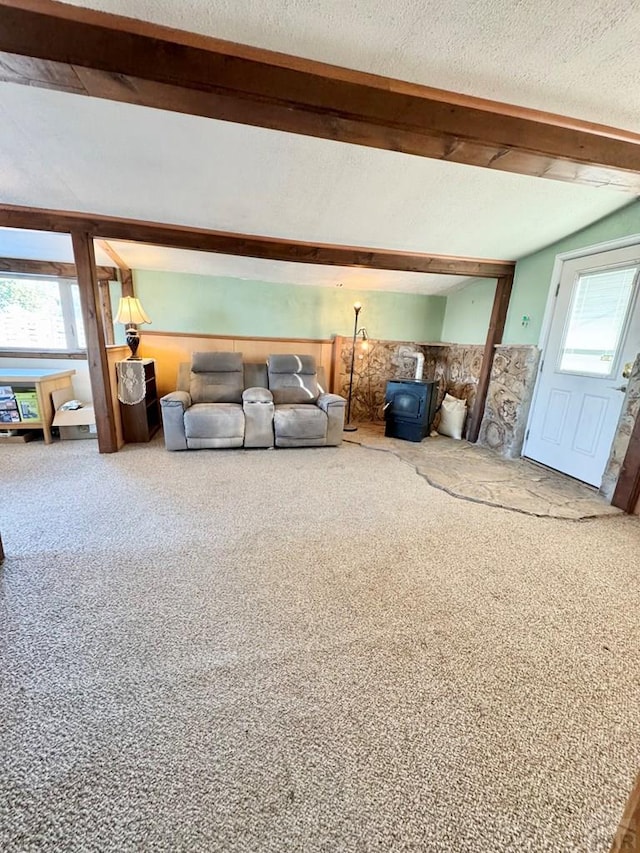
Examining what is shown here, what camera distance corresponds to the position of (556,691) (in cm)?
122

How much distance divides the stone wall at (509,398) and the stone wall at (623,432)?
0.93m

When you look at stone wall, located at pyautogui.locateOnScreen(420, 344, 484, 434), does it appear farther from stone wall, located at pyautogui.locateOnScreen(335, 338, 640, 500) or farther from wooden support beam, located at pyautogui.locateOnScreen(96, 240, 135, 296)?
wooden support beam, located at pyautogui.locateOnScreen(96, 240, 135, 296)

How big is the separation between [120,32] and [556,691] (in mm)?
2846

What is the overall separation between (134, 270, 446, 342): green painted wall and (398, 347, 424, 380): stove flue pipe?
0.67 feet

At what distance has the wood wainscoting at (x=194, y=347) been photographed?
14.3 ft

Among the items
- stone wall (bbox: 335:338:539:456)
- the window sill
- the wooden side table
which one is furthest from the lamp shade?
stone wall (bbox: 335:338:539:456)

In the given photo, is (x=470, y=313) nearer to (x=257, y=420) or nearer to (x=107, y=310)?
(x=257, y=420)

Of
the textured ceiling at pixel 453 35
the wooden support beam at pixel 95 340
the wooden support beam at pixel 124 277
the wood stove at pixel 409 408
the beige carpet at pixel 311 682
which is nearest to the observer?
the beige carpet at pixel 311 682

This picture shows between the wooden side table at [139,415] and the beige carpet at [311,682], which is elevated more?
the wooden side table at [139,415]

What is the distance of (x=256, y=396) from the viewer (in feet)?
11.9

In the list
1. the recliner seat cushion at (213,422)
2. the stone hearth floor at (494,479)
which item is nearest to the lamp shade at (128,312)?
the recliner seat cushion at (213,422)

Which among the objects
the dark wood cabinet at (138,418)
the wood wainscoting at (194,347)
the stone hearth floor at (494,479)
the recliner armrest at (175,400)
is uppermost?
the wood wainscoting at (194,347)

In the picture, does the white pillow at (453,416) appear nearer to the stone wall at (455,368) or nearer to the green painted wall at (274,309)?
the stone wall at (455,368)

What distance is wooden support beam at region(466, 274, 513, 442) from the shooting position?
12.3 feet
